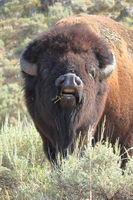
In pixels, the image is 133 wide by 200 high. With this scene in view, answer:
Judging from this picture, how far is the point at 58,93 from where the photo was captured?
21.2 ft

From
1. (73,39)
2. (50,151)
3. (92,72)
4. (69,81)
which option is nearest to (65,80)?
(69,81)

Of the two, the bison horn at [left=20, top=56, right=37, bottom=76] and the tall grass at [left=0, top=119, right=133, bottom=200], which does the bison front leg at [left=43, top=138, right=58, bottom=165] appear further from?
the bison horn at [left=20, top=56, right=37, bottom=76]

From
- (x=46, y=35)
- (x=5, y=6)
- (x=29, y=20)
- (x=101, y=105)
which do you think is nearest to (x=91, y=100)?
(x=101, y=105)

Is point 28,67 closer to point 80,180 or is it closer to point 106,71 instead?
point 106,71

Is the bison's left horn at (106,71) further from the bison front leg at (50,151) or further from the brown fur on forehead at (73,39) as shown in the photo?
the bison front leg at (50,151)

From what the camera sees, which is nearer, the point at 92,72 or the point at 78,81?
the point at 78,81

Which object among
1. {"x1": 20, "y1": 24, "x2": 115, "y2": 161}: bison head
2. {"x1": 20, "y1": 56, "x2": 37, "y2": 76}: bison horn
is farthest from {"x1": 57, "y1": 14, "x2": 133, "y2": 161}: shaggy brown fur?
{"x1": 20, "y1": 56, "x2": 37, "y2": 76}: bison horn

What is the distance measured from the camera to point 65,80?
6266mm

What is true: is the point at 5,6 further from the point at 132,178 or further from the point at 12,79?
the point at 132,178

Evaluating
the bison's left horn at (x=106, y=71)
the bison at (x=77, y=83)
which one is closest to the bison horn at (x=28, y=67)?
the bison at (x=77, y=83)

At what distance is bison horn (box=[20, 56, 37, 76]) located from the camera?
7.12m

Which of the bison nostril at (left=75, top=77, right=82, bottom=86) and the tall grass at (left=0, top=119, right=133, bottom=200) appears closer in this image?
the tall grass at (left=0, top=119, right=133, bottom=200)

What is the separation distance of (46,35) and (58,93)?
43.3 inches

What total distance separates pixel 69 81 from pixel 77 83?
0.15m
